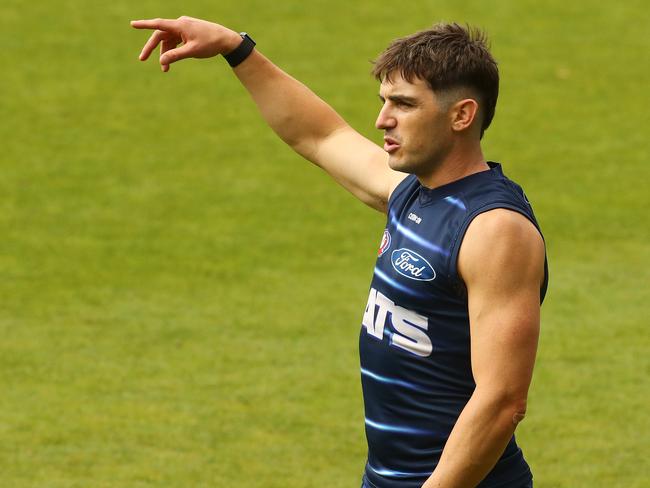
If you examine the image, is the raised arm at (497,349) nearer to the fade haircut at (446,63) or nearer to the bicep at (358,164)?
the fade haircut at (446,63)

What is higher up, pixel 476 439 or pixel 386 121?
pixel 386 121

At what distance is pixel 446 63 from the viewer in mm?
3936

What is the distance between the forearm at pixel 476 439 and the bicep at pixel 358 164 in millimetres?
1066

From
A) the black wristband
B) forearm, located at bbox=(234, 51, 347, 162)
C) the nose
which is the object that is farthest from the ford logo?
the black wristband

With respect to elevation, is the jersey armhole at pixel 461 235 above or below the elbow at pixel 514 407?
above

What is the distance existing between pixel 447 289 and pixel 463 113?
19.7 inches

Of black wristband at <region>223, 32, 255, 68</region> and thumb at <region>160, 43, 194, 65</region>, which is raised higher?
thumb at <region>160, 43, 194, 65</region>

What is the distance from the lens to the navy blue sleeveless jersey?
12.9 ft

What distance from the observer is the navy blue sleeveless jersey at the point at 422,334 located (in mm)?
3918

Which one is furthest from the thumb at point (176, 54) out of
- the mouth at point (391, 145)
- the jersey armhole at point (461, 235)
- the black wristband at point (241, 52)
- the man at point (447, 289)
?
the jersey armhole at point (461, 235)

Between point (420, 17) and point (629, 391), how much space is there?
8029 mm

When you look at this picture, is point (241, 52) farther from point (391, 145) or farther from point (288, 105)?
point (391, 145)

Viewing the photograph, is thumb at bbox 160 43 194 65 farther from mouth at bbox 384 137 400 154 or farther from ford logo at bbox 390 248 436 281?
ford logo at bbox 390 248 436 281

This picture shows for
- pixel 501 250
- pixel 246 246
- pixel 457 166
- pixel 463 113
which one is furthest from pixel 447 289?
pixel 246 246
